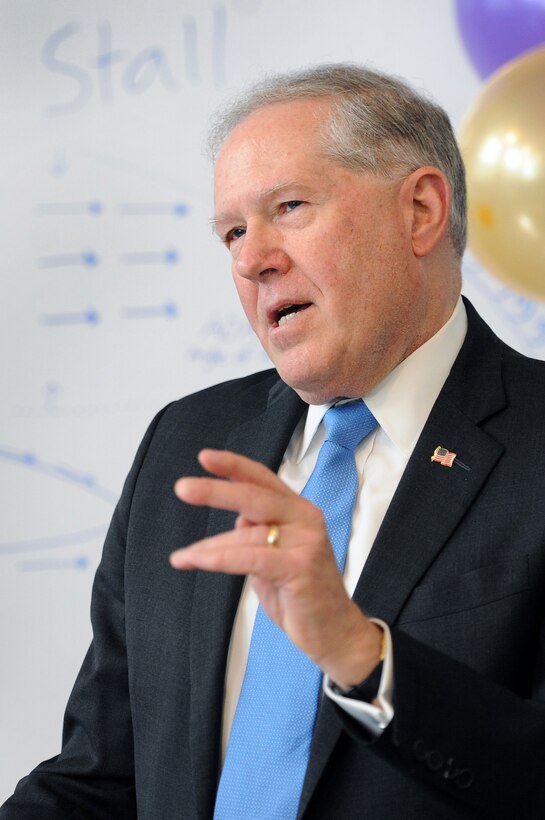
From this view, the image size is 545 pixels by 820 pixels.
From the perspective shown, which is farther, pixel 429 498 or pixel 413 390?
pixel 413 390

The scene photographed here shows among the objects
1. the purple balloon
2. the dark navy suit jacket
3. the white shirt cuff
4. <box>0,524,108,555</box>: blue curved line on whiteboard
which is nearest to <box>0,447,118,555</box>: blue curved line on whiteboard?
<box>0,524,108,555</box>: blue curved line on whiteboard

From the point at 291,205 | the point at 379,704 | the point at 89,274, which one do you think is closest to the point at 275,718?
the point at 379,704

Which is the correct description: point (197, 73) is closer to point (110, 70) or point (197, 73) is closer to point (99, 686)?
point (110, 70)

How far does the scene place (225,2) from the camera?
2.60 meters

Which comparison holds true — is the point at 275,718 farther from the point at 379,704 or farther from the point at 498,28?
the point at 498,28

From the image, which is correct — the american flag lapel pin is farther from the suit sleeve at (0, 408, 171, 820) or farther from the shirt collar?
the suit sleeve at (0, 408, 171, 820)

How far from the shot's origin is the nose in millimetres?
1606

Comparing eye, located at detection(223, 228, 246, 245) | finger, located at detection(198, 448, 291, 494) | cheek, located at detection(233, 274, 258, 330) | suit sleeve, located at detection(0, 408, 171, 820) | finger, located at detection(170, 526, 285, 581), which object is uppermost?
eye, located at detection(223, 228, 246, 245)

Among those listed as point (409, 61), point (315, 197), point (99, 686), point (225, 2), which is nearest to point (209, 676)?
point (99, 686)

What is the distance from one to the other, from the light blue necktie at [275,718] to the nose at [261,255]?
0.33 metres

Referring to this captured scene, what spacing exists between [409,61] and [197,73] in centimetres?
53

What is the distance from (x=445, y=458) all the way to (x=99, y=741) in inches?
29.2

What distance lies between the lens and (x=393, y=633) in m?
1.20

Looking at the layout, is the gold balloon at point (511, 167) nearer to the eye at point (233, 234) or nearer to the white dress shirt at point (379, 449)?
the white dress shirt at point (379, 449)
